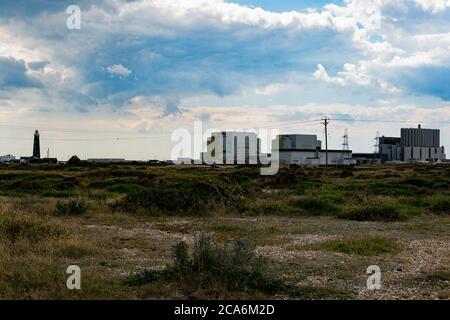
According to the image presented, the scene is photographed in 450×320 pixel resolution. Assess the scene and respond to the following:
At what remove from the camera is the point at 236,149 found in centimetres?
10369

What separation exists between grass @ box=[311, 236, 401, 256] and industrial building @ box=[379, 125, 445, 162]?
13410 centimetres

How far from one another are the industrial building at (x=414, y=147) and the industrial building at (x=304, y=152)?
1925 cm

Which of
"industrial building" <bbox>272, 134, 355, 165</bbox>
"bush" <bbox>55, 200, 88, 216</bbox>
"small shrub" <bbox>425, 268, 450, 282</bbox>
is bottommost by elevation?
"small shrub" <bbox>425, 268, 450, 282</bbox>

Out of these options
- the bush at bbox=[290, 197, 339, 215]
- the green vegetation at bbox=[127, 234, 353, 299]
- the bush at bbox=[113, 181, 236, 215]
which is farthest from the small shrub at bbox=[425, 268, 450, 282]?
the bush at bbox=[113, 181, 236, 215]

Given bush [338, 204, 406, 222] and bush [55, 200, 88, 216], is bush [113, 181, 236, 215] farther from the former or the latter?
bush [338, 204, 406, 222]

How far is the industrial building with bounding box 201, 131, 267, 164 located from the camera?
331 feet

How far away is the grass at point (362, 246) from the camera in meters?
Result: 12.5

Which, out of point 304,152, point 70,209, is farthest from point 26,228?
point 304,152

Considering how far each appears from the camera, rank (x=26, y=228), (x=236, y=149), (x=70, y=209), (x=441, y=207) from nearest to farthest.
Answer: (x=26, y=228)
(x=70, y=209)
(x=441, y=207)
(x=236, y=149)

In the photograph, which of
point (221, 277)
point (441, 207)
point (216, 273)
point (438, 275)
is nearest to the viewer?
point (221, 277)

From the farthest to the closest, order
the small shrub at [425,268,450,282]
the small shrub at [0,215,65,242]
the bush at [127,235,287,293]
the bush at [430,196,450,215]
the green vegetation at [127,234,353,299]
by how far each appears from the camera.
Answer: the bush at [430,196,450,215], the small shrub at [0,215,65,242], the small shrub at [425,268,450,282], the bush at [127,235,287,293], the green vegetation at [127,234,353,299]

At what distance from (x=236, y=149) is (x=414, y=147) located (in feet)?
203

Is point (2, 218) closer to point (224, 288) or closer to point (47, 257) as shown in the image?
point (47, 257)

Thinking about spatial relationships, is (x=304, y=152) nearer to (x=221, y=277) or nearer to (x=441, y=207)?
(x=441, y=207)
